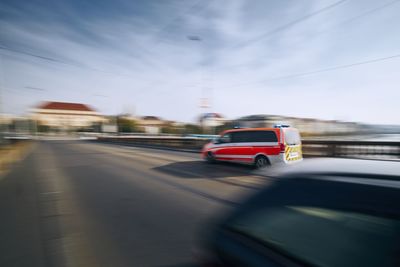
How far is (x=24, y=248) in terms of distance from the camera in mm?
2961

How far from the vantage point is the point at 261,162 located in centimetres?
877

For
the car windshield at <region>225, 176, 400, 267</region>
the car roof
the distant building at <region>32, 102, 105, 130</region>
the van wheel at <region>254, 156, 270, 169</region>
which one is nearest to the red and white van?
the van wheel at <region>254, 156, 270, 169</region>

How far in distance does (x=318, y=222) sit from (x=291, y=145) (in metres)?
7.93

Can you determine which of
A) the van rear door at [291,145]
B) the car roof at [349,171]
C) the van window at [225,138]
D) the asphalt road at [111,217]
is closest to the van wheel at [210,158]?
the van window at [225,138]

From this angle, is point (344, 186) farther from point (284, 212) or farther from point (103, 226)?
point (103, 226)

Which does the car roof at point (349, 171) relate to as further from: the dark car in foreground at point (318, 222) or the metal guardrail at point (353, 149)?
the metal guardrail at point (353, 149)

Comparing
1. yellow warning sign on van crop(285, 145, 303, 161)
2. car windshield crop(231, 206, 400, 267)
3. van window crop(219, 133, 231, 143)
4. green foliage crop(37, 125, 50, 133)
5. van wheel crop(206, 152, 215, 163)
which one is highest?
green foliage crop(37, 125, 50, 133)

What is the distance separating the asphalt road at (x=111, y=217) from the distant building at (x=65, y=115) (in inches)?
4143

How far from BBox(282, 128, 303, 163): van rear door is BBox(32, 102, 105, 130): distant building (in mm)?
106130

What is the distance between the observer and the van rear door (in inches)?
329

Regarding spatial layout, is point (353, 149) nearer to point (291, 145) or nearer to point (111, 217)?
point (291, 145)

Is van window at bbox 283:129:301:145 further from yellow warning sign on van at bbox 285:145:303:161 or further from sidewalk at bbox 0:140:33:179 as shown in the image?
sidewalk at bbox 0:140:33:179

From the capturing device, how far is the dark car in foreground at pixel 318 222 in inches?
39.8

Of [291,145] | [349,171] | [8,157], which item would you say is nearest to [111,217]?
[349,171]
